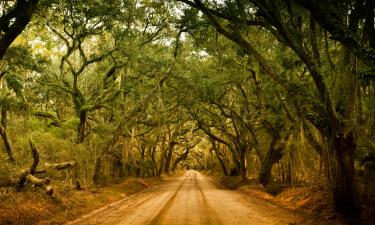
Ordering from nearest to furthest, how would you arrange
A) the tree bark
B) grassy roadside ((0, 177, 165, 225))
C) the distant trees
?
the distant trees → grassy roadside ((0, 177, 165, 225)) → the tree bark

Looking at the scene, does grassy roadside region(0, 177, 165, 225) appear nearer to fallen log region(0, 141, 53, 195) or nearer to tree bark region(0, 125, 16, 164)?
fallen log region(0, 141, 53, 195)

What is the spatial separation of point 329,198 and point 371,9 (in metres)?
6.08

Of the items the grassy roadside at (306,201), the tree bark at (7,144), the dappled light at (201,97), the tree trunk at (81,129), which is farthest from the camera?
the tree trunk at (81,129)

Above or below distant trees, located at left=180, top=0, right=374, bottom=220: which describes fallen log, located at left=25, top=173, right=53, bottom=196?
below

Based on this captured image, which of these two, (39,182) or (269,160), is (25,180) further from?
(269,160)

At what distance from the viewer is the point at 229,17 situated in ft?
36.8

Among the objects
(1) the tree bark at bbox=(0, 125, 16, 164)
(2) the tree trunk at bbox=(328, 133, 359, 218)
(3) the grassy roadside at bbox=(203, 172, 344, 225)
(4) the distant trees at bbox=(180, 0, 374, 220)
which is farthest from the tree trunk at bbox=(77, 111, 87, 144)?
(2) the tree trunk at bbox=(328, 133, 359, 218)

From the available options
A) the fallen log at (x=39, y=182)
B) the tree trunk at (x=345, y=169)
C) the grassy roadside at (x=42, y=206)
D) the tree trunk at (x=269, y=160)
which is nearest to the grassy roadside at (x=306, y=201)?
the tree trunk at (x=345, y=169)

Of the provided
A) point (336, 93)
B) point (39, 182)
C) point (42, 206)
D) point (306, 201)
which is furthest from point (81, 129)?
point (336, 93)

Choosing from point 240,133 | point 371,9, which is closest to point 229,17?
point 371,9

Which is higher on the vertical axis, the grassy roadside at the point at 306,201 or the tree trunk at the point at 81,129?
the tree trunk at the point at 81,129

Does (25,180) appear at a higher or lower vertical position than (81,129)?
lower

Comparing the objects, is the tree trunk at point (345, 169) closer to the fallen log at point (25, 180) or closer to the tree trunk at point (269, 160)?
the fallen log at point (25, 180)

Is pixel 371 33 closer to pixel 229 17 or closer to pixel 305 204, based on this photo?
pixel 229 17
